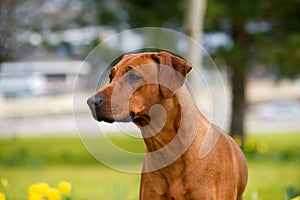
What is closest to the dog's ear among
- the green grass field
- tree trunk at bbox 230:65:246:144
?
the green grass field

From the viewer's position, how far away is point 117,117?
3771 millimetres

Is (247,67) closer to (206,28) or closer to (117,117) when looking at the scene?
(206,28)

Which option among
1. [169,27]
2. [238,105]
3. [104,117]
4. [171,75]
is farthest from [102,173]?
[104,117]

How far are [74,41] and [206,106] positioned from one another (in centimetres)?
974

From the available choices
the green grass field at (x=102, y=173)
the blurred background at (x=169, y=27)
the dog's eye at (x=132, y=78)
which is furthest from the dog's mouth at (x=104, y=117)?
the blurred background at (x=169, y=27)

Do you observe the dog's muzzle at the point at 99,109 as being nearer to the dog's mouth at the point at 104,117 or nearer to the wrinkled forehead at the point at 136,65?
the dog's mouth at the point at 104,117

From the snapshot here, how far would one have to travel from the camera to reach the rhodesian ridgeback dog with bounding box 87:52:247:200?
153 inches

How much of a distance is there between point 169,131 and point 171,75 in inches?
13.4

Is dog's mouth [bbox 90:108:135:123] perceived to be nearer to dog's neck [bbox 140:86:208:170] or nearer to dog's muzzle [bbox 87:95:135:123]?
dog's muzzle [bbox 87:95:135:123]

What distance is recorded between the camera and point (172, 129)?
4.12 metres

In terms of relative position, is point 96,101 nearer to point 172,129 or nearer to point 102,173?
point 172,129

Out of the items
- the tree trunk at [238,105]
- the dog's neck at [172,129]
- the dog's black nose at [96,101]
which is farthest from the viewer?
the tree trunk at [238,105]

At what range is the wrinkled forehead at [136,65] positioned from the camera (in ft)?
12.8

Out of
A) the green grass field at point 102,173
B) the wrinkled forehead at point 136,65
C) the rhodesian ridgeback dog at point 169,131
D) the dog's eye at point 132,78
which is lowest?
the green grass field at point 102,173
